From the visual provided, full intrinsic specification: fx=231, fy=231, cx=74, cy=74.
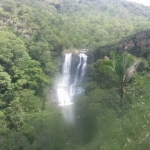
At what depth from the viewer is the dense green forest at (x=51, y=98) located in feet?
23.6

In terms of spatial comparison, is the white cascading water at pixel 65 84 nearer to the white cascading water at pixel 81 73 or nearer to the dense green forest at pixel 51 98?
the white cascading water at pixel 81 73

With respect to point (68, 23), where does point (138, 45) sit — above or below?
above

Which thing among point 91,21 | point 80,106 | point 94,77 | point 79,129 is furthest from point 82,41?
point 79,129

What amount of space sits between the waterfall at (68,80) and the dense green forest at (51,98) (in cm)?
163

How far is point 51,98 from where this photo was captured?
1164 inches

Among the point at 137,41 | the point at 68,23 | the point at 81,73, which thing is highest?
the point at 137,41

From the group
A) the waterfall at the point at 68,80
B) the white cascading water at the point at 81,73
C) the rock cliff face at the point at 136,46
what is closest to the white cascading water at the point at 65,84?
the waterfall at the point at 68,80

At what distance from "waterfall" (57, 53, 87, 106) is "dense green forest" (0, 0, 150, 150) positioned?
1631 millimetres

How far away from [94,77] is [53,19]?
3548 centimetres

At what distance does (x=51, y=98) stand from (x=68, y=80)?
6784 millimetres

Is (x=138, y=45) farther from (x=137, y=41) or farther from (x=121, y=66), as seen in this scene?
(x=121, y=66)

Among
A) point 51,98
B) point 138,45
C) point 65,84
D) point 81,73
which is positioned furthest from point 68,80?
point 138,45

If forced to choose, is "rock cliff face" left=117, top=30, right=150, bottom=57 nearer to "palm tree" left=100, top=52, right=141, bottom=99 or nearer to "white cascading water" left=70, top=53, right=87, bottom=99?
"white cascading water" left=70, top=53, right=87, bottom=99

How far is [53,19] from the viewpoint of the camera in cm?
5688
